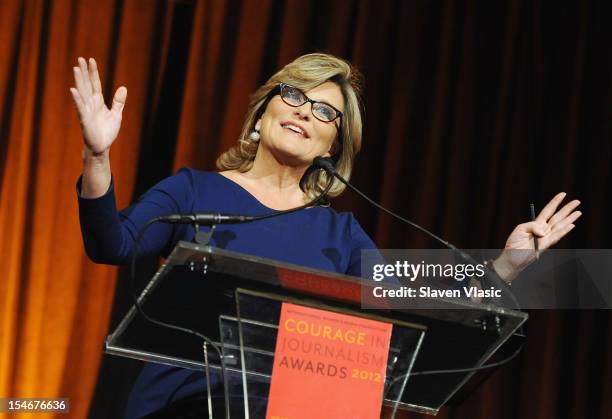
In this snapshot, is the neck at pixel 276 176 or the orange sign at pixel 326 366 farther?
the neck at pixel 276 176

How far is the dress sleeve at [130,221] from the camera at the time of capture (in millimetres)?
1538

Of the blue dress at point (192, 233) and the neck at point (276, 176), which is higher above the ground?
the neck at point (276, 176)

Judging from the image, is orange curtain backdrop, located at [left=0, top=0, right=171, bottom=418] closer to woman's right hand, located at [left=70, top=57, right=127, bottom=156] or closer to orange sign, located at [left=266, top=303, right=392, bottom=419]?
woman's right hand, located at [left=70, top=57, right=127, bottom=156]

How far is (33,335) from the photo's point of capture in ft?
9.30

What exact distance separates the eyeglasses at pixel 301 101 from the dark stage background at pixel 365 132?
3.13ft

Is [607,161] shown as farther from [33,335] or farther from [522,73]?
[33,335]

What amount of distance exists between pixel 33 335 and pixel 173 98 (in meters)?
0.94

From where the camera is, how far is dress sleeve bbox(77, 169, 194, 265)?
1.54 metres

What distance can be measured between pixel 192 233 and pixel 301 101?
1.58 feet

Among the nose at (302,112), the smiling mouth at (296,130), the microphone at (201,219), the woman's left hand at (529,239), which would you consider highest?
the nose at (302,112)

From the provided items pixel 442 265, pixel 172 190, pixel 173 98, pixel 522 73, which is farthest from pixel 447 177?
pixel 172 190

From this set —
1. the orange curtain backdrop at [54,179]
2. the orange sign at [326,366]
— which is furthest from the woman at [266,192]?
the orange curtain backdrop at [54,179]

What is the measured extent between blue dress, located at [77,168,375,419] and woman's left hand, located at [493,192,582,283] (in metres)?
0.37

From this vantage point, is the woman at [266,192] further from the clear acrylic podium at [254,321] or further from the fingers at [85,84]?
the clear acrylic podium at [254,321]
